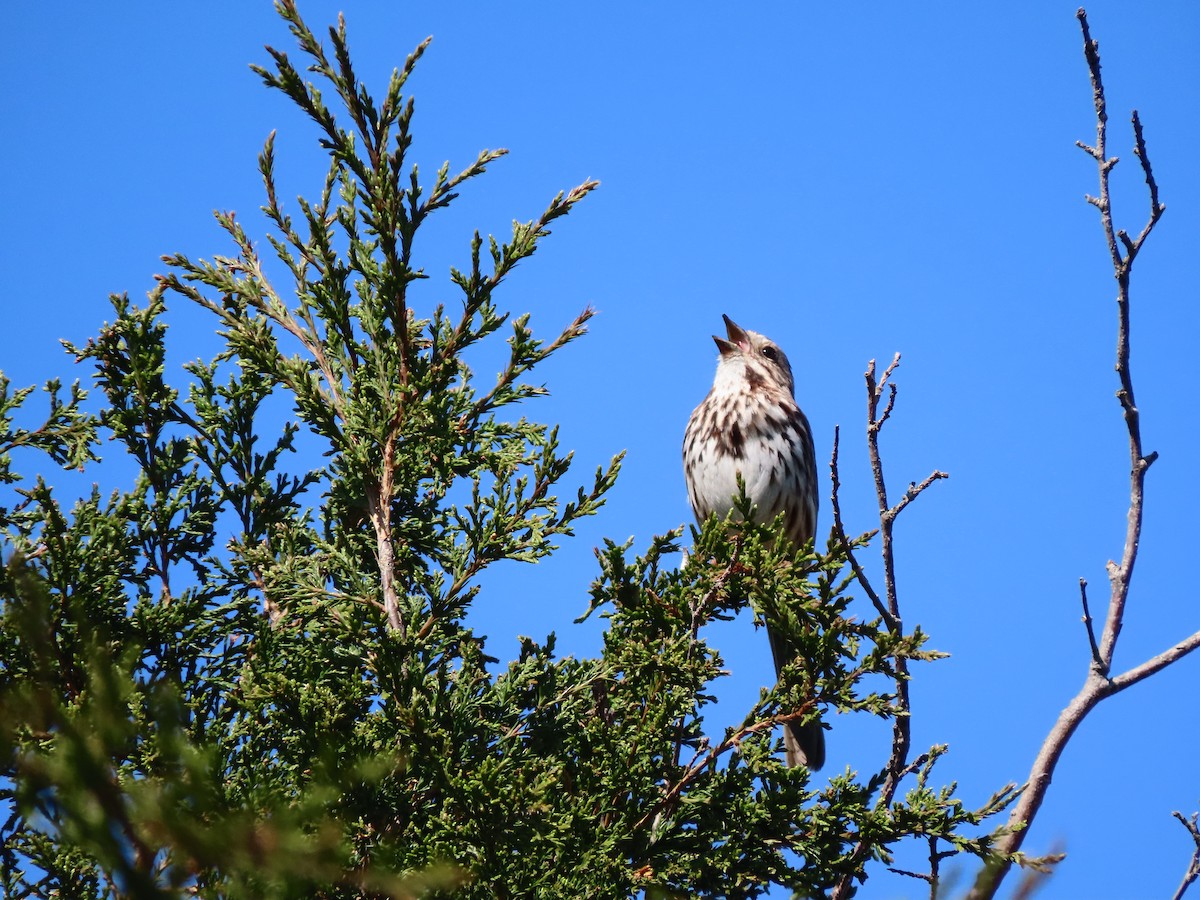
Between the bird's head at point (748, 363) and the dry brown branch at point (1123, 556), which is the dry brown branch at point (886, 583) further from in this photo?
the bird's head at point (748, 363)

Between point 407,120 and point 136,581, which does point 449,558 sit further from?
point 407,120

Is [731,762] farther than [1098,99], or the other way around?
[731,762]

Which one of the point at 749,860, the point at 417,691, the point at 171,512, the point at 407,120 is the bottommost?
the point at 749,860

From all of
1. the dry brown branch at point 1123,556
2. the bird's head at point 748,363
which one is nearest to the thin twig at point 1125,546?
the dry brown branch at point 1123,556

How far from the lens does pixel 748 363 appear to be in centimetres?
674

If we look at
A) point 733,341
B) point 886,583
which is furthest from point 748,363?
point 886,583

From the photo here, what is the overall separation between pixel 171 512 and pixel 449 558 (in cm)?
97

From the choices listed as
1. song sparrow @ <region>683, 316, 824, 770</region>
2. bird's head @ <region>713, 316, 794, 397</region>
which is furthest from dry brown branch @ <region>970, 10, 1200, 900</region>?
bird's head @ <region>713, 316, 794, 397</region>

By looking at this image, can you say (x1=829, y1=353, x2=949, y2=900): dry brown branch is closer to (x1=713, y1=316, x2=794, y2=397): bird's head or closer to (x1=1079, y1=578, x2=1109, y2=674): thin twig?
(x1=1079, y1=578, x2=1109, y2=674): thin twig

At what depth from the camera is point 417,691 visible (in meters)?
3.29

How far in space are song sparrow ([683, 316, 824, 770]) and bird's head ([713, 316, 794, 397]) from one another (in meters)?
0.02

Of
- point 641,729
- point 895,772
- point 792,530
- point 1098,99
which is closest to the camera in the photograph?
point 1098,99

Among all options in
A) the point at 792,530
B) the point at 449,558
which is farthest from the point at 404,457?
the point at 792,530

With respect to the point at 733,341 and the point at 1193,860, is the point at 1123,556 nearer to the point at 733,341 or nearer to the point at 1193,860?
the point at 1193,860
